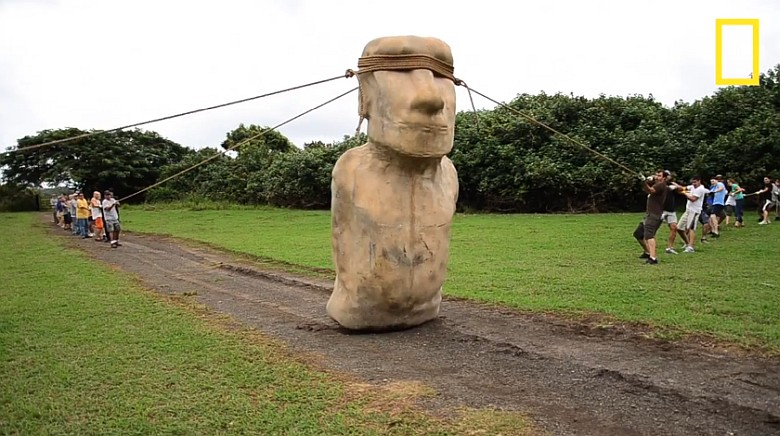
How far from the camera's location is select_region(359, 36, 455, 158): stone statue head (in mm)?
5848

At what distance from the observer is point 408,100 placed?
5828mm

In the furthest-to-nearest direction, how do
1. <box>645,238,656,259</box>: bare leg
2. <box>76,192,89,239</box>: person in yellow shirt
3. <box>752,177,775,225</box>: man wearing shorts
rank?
<box>76,192,89,239</box>: person in yellow shirt
<box>752,177,775,225</box>: man wearing shorts
<box>645,238,656,259</box>: bare leg

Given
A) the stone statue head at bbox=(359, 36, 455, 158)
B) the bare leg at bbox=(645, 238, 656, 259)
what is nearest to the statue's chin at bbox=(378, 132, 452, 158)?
the stone statue head at bbox=(359, 36, 455, 158)

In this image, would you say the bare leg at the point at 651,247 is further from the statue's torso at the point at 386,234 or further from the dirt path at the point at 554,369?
the statue's torso at the point at 386,234

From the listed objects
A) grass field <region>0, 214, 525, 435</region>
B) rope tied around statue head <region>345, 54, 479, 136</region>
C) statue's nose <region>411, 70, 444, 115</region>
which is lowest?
grass field <region>0, 214, 525, 435</region>

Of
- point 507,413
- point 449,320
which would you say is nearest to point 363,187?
point 449,320

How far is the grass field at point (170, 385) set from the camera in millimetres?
4176

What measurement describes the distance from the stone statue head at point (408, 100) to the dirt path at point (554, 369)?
1803 mm

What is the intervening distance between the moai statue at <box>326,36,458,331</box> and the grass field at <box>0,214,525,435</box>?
3.38 feet

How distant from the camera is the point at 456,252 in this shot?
13.2m

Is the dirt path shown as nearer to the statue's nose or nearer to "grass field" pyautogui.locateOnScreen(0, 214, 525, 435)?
"grass field" pyautogui.locateOnScreen(0, 214, 525, 435)

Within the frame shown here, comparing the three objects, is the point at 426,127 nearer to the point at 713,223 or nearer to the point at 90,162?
the point at 713,223

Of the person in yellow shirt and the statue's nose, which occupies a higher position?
the statue's nose

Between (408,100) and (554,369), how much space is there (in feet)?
8.41
